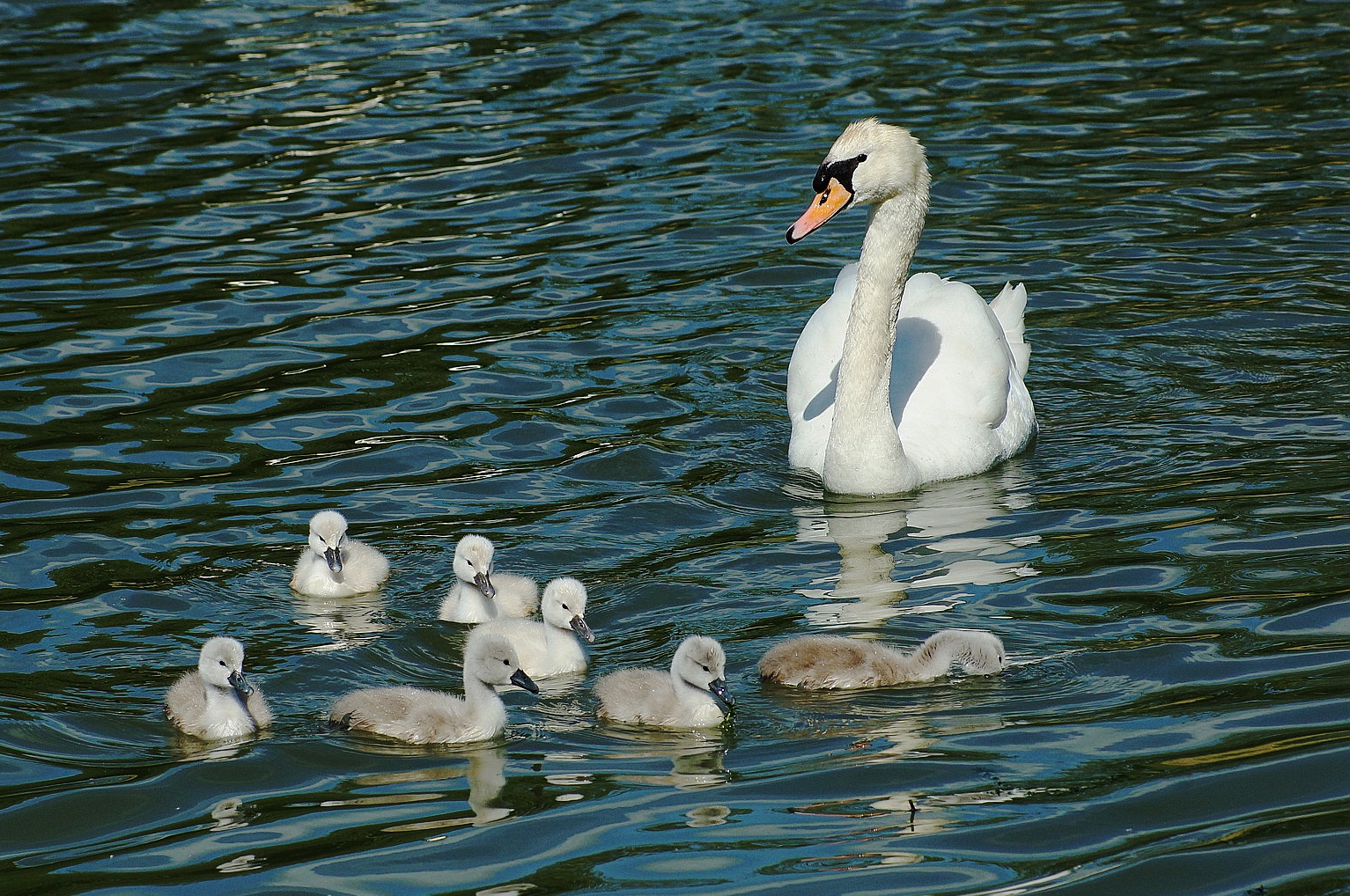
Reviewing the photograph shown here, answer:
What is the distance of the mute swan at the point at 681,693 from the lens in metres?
6.43

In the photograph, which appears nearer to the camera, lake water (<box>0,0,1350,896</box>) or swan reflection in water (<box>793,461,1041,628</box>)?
lake water (<box>0,0,1350,896</box>)

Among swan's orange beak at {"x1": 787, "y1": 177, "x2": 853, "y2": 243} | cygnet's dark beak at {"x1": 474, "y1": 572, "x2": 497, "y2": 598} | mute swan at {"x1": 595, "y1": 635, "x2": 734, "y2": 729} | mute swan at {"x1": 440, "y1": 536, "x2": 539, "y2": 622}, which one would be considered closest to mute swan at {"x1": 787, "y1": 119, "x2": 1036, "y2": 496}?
swan's orange beak at {"x1": 787, "y1": 177, "x2": 853, "y2": 243}

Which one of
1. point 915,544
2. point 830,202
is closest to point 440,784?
point 915,544

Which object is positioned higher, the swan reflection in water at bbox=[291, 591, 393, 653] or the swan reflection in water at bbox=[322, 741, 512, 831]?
the swan reflection in water at bbox=[291, 591, 393, 653]

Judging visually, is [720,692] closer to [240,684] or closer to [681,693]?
[681,693]

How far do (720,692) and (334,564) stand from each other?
7.25 ft

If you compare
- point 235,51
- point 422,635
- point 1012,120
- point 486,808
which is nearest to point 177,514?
point 422,635

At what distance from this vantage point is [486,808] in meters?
5.98

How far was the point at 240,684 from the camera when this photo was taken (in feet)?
21.3

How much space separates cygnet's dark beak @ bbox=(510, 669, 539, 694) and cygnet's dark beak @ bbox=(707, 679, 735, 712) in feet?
2.10

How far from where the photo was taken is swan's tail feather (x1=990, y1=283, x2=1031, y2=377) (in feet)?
35.2

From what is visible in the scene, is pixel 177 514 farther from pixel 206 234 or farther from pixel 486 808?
pixel 206 234

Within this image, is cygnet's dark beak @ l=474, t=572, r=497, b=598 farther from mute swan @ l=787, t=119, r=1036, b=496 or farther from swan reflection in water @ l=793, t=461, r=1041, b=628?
mute swan @ l=787, t=119, r=1036, b=496

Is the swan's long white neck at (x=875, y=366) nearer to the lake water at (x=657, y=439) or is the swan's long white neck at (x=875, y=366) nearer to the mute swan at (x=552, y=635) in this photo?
the lake water at (x=657, y=439)
